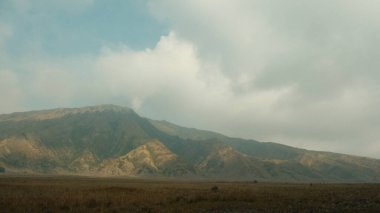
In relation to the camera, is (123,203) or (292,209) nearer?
(292,209)

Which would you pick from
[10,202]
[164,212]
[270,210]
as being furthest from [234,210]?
[10,202]

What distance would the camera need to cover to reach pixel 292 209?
2614 centimetres

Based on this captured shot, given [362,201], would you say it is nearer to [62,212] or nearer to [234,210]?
[234,210]

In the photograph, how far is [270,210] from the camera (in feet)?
87.1

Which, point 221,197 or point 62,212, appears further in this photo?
point 221,197

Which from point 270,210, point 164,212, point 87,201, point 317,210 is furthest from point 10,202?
point 317,210

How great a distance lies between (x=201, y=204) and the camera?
98.6 ft

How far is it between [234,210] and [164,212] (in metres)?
4.82

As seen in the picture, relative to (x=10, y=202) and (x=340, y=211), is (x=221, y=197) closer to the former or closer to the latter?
(x=340, y=211)

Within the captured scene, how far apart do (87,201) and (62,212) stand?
5.18 m

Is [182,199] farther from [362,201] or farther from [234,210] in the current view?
[362,201]

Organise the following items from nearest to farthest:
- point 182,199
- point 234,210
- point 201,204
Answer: point 234,210 → point 201,204 → point 182,199

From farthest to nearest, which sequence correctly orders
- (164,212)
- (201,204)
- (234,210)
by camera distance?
1. (201,204)
2. (234,210)
3. (164,212)

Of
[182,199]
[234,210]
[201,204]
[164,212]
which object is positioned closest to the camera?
[164,212]
